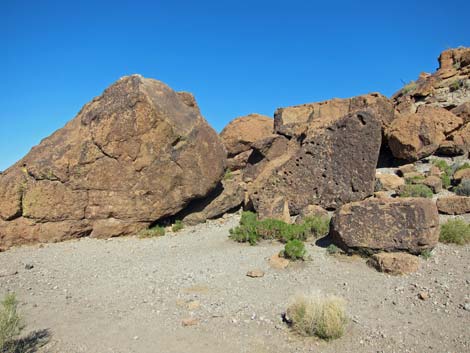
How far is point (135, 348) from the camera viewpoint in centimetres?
460

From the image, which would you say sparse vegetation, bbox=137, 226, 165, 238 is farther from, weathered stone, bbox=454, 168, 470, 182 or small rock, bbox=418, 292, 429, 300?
weathered stone, bbox=454, 168, 470, 182

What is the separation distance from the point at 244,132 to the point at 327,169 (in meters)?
6.74

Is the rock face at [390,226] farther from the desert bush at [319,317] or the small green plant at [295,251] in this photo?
the desert bush at [319,317]

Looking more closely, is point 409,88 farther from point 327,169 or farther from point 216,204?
point 216,204

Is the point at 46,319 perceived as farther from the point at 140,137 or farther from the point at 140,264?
the point at 140,137

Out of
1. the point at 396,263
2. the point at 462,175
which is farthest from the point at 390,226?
the point at 462,175

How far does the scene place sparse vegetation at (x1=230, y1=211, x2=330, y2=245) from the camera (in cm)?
889

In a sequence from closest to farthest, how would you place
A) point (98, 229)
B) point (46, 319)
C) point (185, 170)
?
point (46, 319) < point (98, 229) < point (185, 170)

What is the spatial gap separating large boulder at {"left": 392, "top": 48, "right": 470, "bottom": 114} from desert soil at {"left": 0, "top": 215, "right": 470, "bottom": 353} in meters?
12.3

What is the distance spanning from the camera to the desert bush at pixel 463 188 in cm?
1043

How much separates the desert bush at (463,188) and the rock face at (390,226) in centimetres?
437

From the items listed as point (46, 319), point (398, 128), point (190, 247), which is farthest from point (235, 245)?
point (398, 128)

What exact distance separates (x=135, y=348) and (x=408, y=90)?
20439mm

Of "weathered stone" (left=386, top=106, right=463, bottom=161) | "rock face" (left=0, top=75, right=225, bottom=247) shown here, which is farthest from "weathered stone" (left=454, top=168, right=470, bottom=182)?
"rock face" (left=0, top=75, right=225, bottom=247)
